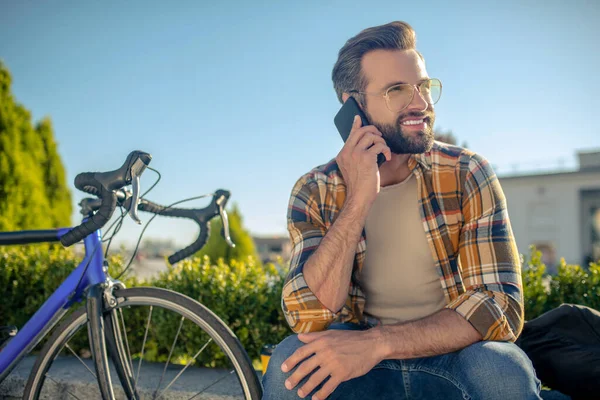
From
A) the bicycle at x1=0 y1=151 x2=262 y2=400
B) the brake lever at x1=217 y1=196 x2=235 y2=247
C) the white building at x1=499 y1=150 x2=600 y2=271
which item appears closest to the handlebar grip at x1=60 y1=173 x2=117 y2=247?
the bicycle at x1=0 y1=151 x2=262 y2=400

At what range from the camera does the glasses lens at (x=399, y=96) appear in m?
2.21

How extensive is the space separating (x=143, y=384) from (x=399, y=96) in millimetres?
2110

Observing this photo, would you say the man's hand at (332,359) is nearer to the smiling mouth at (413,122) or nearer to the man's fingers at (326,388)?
the man's fingers at (326,388)

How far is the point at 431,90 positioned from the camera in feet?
7.49

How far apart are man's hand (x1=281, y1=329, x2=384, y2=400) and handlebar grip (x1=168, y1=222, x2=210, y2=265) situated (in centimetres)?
82

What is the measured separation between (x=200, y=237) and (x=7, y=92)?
1273 cm

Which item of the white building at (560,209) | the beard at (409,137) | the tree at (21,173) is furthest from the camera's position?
the white building at (560,209)

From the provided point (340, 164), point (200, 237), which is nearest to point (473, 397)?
point (340, 164)

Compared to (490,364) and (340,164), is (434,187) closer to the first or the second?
(340,164)

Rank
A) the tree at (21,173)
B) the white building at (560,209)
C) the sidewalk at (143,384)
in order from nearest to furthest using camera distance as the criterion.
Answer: the sidewalk at (143,384) < the tree at (21,173) < the white building at (560,209)

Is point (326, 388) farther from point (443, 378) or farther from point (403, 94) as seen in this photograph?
point (403, 94)

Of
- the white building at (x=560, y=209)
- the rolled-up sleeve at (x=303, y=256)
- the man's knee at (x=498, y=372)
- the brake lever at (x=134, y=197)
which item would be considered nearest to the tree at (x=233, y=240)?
the rolled-up sleeve at (x=303, y=256)

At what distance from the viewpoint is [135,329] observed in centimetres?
363

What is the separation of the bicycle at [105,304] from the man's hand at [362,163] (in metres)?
0.66
